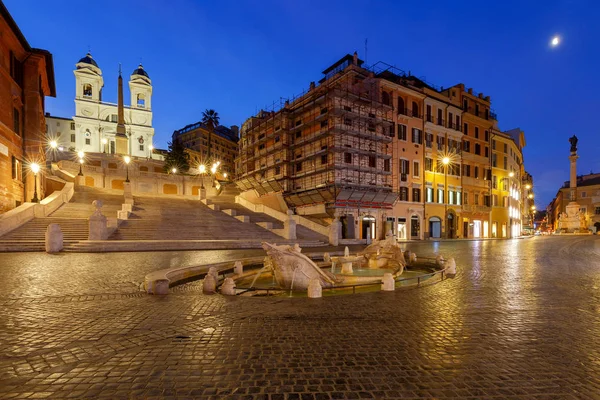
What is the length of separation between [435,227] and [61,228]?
35742 millimetres

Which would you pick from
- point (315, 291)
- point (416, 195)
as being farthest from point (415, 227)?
point (315, 291)

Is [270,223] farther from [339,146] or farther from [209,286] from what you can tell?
[209,286]

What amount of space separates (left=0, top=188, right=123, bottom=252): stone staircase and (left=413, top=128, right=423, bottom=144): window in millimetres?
31327

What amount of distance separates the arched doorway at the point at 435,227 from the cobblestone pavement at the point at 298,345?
31201 millimetres

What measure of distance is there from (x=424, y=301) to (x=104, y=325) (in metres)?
6.06

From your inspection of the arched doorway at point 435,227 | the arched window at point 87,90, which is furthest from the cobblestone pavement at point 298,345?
the arched window at point 87,90

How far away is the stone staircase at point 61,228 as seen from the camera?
51.4 feet

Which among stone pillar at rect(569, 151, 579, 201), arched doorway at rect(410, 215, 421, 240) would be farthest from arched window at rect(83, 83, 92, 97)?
stone pillar at rect(569, 151, 579, 201)

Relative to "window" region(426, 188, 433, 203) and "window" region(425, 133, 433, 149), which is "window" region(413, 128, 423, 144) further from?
"window" region(426, 188, 433, 203)

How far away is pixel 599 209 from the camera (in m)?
70.4

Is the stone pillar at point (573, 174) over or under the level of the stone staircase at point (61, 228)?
over

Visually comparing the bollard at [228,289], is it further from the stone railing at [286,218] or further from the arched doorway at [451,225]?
the arched doorway at [451,225]

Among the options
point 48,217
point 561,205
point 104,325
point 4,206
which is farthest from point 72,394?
point 561,205

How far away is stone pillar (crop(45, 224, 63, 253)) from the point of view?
591 inches
